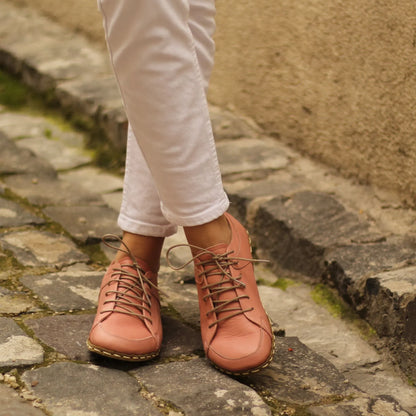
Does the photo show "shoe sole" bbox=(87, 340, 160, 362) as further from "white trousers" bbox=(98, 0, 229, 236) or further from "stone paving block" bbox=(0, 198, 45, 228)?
"stone paving block" bbox=(0, 198, 45, 228)

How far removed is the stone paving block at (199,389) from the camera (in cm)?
127

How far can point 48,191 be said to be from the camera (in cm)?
247

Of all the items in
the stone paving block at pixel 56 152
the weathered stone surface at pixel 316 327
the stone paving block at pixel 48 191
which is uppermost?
the weathered stone surface at pixel 316 327

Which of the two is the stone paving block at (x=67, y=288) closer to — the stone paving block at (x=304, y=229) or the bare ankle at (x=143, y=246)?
the bare ankle at (x=143, y=246)

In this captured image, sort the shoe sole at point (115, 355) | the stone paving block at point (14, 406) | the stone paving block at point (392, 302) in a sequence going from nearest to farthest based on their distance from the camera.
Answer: the stone paving block at point (14, 406), the shoe sole at point (115, 355), the stone paving block at point (392, 302)

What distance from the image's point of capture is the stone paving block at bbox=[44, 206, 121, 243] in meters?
2.14

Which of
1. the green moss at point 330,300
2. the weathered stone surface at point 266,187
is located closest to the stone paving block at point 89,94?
the weathered stone surface at point 266,187

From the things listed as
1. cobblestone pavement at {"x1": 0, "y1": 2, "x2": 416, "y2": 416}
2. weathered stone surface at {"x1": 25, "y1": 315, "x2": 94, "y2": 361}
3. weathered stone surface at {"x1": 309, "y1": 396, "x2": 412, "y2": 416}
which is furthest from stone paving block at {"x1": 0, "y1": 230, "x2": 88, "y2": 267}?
weathered stone surface at {"x1": 309, "y1": 396, "x2": 412, "y2": 416}

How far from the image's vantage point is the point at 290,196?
2191 mm

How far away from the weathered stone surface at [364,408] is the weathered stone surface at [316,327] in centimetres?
25

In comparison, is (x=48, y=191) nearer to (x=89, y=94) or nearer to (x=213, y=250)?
(x=89, y=94)

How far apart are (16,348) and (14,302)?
0.78 feet

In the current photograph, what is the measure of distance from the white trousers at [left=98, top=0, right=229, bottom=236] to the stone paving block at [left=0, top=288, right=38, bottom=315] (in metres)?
0.42

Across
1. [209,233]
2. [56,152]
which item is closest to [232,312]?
[209,233]
